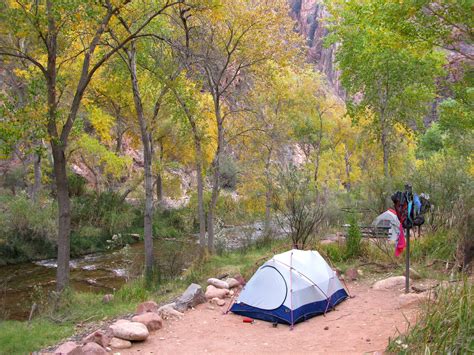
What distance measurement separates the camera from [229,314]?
361 inches

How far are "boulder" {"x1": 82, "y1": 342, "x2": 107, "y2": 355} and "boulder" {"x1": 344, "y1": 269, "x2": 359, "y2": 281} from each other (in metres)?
6.31

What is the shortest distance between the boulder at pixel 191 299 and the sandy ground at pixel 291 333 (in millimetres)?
193

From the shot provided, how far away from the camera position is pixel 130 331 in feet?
24.2

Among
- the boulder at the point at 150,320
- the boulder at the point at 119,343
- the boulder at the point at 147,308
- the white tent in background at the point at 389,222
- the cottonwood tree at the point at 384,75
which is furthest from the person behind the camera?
the cottonwood tree at the point at 384,75

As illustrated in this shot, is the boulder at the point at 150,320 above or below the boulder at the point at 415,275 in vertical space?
below

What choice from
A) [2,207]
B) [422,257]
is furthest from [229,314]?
[2,207]

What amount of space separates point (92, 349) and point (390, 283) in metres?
6.30

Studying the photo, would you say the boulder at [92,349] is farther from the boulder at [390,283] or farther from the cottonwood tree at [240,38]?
the cottonwood tree at [240,38]

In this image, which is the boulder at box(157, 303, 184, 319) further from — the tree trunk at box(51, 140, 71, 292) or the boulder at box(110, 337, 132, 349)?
the tree trunk at box(51, 140, 71, 292)

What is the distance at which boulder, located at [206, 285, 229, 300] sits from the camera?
33.0ft

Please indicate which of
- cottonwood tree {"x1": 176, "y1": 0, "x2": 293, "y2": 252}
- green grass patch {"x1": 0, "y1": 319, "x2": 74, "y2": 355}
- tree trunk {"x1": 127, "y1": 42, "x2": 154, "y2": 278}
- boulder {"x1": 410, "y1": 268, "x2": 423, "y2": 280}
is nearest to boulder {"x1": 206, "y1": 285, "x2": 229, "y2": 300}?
green grass patch {"x1": 0, "y1": 319, "x2": 74, "y2": 355}

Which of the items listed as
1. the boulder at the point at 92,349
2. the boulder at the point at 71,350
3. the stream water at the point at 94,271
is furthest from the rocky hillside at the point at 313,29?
the boulder at the point at 71,350

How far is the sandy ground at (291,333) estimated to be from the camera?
7.00 meters

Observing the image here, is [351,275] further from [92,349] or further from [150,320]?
[92,349]
